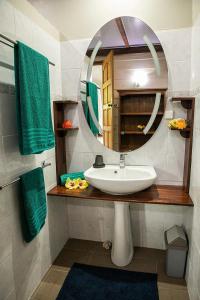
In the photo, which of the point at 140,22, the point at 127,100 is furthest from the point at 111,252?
the point at 140,22

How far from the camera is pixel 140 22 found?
160 cm

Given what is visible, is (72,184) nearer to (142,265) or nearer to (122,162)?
(122,162)

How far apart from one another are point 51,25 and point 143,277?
7.29 ft

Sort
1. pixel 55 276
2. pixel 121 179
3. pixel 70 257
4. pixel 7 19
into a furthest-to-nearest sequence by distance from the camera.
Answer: pixel 70 257 < pixel 55 276 < pixel 121 179 < pixel 7 19

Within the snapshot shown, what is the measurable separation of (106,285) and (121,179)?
2.84 feet

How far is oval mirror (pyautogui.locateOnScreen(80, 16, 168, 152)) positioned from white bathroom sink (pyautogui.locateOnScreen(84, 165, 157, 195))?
8.0 inches

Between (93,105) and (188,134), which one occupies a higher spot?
(93,105)

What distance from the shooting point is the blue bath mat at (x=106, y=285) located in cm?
150

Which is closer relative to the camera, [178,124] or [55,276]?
[178,124]

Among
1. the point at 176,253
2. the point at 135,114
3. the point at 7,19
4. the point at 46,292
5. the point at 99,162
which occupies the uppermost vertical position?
the point at 7,19

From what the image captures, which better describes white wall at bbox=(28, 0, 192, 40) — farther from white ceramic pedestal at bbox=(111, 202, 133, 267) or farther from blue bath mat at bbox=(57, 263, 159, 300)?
blue bath mat at bbox=(57, 263, 159, 300)

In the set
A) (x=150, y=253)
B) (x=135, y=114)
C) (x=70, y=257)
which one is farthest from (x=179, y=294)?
(x=135, y=114)

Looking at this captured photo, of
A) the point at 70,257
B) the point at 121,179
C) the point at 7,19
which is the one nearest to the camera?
the point at 7,19

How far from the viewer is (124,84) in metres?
1.69
